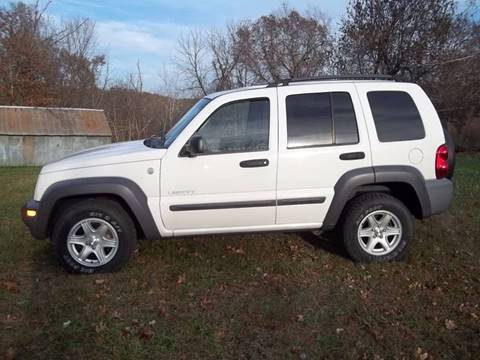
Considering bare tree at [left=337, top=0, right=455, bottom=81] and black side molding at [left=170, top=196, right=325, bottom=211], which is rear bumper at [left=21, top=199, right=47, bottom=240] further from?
bare tree at [left=337, top=0, right=455, bottom=81]

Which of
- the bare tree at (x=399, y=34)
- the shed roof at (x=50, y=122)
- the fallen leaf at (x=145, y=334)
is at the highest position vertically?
the bare tree at (x=399, y=34)

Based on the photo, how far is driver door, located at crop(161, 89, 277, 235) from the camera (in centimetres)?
432

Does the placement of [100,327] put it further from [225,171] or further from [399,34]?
[399,34]

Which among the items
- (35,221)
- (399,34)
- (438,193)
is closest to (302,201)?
(438,193)

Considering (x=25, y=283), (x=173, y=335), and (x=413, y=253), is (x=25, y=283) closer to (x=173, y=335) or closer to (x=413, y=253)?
(x=173, y=335)

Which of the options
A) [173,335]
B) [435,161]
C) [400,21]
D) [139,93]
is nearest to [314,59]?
[400,21]

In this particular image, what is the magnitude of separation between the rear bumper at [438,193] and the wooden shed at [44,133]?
19812 mm

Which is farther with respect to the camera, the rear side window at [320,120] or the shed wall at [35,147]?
the shed wall at [35,147]

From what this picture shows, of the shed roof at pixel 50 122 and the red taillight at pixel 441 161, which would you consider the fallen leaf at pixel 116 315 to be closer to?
the red taillight at pixel 441 161

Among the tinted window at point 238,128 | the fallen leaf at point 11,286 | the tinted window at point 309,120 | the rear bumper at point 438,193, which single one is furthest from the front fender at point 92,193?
the rear bumper at point 438,193

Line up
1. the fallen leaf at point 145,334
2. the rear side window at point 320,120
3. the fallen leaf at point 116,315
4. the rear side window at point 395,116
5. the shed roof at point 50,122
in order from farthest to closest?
1. the shed roof at point 50,122
2. the rear side window at point 395,116
3. the rear side window at point 320,120
4. the fallen leaf at point 116,315
5. the fallen leaf at point 145,334

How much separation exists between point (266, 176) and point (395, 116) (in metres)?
1.58

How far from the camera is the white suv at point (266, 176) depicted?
4320 millimetres

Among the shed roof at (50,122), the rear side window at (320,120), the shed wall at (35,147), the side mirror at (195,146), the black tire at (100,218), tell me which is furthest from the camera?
the shed roof at (50,122)
